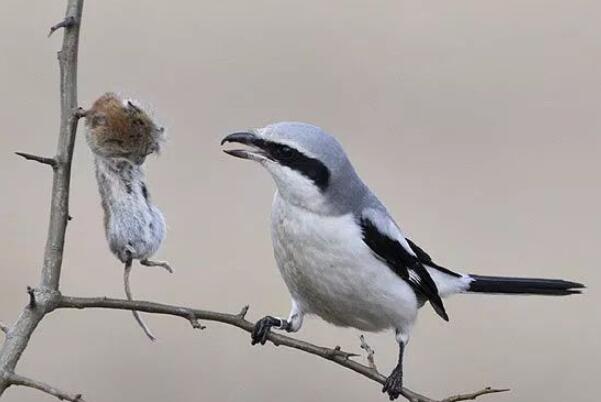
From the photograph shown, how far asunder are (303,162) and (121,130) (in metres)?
0.58

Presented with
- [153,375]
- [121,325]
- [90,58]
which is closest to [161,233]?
[153,375]

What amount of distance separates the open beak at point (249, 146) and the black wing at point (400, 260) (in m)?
0.40

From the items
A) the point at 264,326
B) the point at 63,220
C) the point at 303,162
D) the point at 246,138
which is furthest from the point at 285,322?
the point at 63,220

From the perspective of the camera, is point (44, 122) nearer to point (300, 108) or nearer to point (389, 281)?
point (300, 108)

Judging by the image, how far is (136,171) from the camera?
197 cm

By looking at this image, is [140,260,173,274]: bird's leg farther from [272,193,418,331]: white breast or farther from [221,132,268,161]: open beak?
[272,193,418,331]: white breast

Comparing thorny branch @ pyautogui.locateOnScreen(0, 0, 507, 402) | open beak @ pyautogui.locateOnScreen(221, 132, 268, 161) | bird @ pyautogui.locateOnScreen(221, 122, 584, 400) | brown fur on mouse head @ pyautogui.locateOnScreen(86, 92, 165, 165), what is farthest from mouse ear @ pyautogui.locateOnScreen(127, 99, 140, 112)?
bird @ pyautogui.locateOnScreen(221, 122, 584, 400)

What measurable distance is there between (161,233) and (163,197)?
3.48 meters

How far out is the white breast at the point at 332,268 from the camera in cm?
262

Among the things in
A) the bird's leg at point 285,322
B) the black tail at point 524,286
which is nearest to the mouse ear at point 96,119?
the bird's leg at point 285,322

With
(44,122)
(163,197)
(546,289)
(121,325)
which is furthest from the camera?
(44,122)

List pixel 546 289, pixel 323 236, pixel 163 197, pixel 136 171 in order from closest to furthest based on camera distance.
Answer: pixel 136 171
pixel 323 236
pixel 546 289
pixel 163 197

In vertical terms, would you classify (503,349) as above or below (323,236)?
above

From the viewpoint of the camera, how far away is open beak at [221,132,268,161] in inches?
90.7
